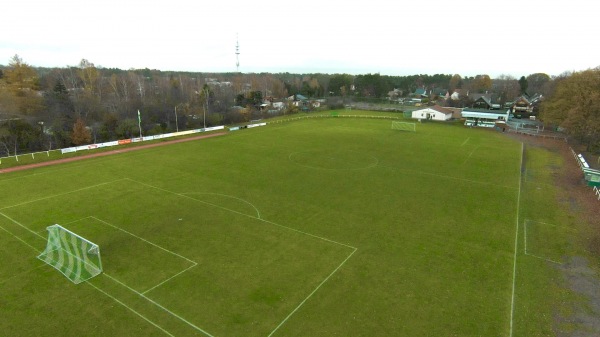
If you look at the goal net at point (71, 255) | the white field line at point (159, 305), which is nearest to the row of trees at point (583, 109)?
the white field line at point (159, 305)

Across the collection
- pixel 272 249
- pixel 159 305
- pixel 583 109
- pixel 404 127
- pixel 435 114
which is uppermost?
pixel 583 109

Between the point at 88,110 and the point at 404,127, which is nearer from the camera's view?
the point at 88,110

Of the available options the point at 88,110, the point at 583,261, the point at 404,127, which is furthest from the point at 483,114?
the point at 88,110

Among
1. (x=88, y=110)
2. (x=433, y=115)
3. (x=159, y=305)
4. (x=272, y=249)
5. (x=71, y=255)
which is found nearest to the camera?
(x=159, y=305)

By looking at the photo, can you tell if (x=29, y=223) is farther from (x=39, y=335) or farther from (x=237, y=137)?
(x=237, y=137)

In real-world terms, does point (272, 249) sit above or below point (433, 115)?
below

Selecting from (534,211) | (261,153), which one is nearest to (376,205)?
(534,211)

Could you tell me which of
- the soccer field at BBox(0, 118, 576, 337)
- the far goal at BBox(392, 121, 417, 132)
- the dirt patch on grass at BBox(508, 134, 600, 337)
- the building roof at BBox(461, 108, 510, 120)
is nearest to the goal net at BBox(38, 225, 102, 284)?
the soccer field at BBox(0, 118, 576, 337)

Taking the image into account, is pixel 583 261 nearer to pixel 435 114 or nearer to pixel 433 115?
pixel 435 114
